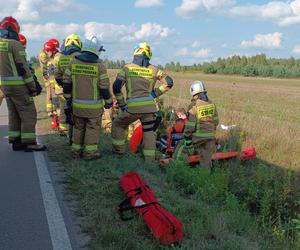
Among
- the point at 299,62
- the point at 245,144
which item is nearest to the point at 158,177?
the point at 245,144

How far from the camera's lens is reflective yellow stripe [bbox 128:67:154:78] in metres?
7.33

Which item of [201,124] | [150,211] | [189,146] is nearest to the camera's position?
[150,211]

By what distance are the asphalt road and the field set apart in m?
0.30

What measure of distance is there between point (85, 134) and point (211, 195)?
2.56 metres

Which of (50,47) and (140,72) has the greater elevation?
(50,47)

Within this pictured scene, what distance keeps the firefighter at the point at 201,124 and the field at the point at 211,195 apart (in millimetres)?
561

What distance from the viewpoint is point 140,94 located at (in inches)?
292

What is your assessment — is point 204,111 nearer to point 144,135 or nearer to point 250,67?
point 144,135

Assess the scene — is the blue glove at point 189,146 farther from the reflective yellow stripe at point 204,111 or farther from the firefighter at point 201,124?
the reflective yellow stripe at point 204,111

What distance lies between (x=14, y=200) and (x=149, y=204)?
5.82 ft

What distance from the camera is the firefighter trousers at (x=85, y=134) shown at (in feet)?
23.3

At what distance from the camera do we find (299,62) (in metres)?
78.2

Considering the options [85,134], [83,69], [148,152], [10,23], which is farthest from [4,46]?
[148,152]

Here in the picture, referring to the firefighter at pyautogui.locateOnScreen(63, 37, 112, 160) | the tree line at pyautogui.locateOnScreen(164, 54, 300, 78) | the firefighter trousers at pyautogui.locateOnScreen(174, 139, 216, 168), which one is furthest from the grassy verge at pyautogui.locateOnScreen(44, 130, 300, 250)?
the tree line at pyautogui.locateOnScreen(164, 54, 300, 78)
